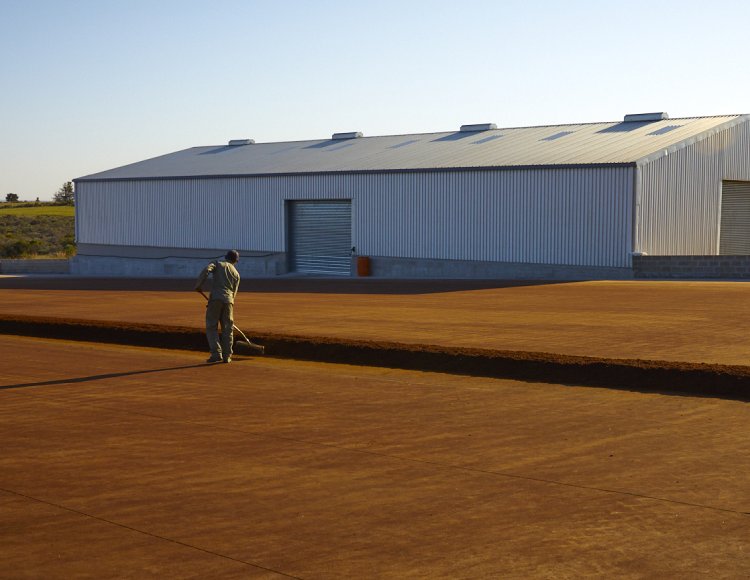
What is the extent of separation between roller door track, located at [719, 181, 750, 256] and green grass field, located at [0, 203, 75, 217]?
284 ft

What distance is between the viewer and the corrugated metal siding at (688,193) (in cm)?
3856

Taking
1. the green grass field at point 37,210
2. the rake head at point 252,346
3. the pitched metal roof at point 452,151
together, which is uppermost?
the pitched metal roof at point 452,151

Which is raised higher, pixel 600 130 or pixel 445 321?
pixel 600 130

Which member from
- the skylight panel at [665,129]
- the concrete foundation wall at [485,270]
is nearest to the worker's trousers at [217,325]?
the concrete foundation wall at [485,270]

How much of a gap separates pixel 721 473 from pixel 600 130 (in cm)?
3901

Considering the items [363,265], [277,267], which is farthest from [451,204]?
[277,267]

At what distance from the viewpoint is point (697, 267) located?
119ft

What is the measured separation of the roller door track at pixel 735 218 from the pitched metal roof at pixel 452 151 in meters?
2.78

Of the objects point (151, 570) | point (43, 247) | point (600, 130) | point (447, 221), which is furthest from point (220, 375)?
point (43, 247)

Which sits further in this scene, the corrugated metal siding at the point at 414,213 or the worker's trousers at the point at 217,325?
the corrugated metal siding at the point at 414,213

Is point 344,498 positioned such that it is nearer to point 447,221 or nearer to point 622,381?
point 622,381

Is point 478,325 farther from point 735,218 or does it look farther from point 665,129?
point 735,218

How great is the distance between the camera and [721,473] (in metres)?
9.05

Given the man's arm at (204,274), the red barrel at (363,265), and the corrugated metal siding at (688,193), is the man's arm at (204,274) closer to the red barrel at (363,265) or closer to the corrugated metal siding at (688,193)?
the corrugated metal siding at (688,193)
